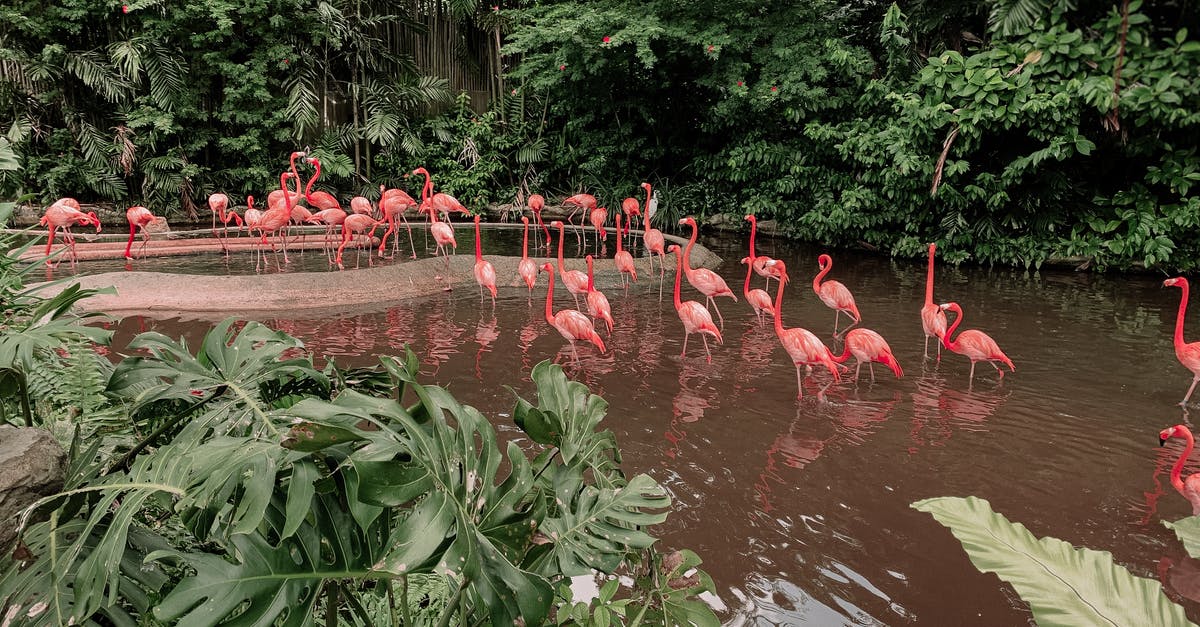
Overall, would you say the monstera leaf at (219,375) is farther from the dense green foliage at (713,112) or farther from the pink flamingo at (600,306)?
the dense green foliage at (713,112)

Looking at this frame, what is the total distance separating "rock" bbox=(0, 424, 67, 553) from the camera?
56.0 inches

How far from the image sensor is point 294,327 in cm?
608

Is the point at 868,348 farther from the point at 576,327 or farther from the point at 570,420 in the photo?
the point at 570,420

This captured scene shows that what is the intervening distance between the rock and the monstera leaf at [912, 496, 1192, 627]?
1.63 m

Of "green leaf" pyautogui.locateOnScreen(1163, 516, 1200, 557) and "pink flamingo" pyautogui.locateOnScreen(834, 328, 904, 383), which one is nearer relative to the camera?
"green leaf" pyautogui.locateOnScreen(1163, 516, 1200, 557)

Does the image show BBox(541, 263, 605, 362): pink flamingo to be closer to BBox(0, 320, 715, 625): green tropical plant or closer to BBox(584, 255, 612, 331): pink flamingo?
BBox(584, 255, 612, 331): pink flamingo

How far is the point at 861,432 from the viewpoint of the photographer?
13.7 feet

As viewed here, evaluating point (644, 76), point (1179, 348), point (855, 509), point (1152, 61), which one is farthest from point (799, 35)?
point (855, 509)

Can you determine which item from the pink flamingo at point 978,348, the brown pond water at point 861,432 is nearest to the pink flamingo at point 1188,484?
the brown pond water at point 861,432

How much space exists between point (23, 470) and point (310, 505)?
69 cm

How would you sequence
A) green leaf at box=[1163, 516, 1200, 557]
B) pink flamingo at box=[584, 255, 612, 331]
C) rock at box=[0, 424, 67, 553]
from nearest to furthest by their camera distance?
rock at box=[0, 424, 67, 553] < green leaf at box=[1163, 516, 1200, 557] < pink flamingo at box=[584, 255, 612, 331]

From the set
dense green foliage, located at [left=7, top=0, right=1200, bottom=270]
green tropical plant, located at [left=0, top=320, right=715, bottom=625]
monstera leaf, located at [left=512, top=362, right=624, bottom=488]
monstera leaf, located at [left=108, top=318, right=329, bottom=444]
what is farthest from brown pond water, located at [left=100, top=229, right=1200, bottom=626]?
dense green foliage, located at [left=7, top=0, right=1200, bottom=270]

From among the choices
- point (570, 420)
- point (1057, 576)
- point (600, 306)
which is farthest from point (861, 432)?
point (1057, 576)

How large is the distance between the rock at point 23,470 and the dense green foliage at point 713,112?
814 cm
